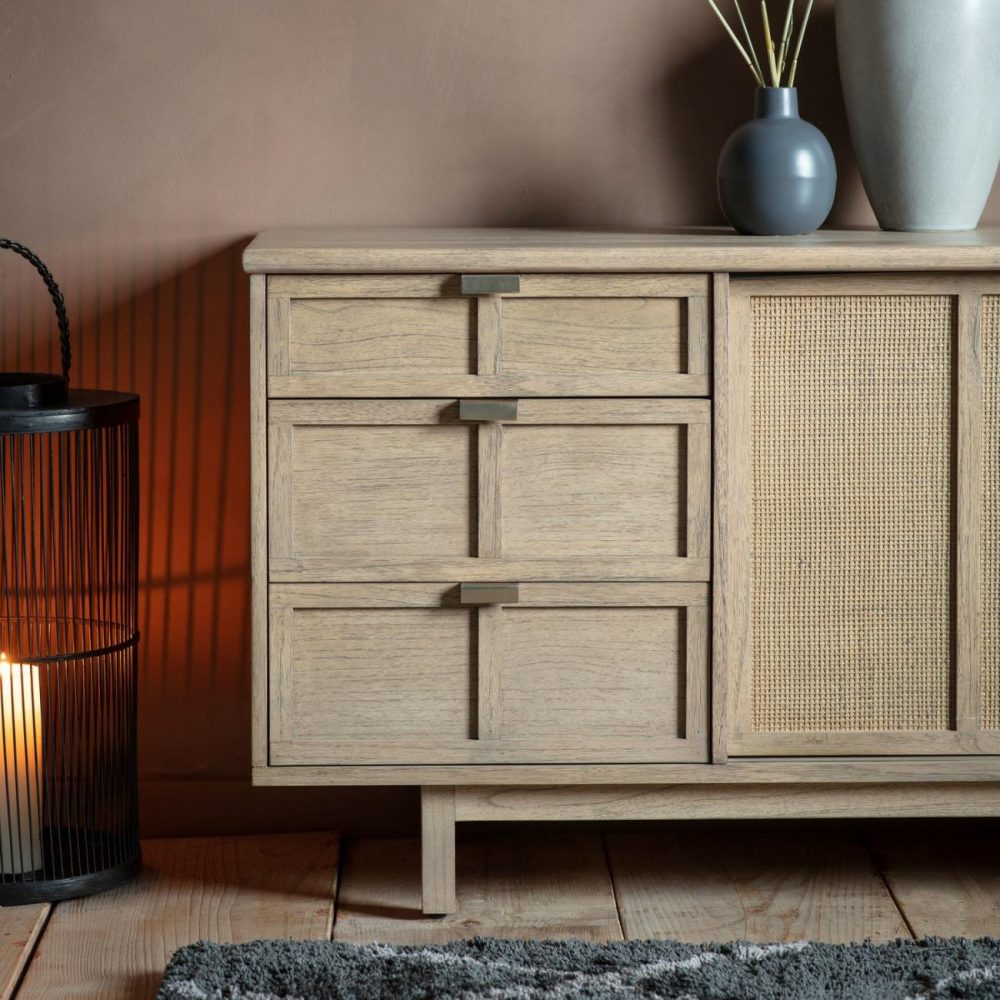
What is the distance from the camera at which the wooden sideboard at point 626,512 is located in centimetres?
162

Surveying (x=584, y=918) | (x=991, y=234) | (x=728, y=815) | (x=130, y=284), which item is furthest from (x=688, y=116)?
(x=584, y=918)

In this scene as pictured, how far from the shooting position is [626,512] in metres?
1.66

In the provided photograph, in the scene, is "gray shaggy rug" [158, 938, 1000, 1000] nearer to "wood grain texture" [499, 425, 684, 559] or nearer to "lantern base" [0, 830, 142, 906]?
"lantern base" [0, 830, 142, 906]

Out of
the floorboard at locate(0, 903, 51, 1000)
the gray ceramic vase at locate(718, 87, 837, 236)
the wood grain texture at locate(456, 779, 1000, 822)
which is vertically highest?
the gray ceramic vase at locate(718, 87, 837, 236)

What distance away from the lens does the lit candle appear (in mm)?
1762

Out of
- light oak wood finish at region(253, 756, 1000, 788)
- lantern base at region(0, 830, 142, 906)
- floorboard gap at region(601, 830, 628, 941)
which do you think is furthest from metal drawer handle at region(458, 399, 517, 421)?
lantern base at region(0, 830, 142, 906)

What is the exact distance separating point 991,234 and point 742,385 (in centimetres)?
43

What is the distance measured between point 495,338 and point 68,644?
0.75m

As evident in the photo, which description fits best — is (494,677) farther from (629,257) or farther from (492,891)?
(629,257)

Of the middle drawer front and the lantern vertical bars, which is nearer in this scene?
the middle drawer front

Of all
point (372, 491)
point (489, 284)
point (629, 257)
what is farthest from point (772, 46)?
point (372, 491)

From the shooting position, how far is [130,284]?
2.00 metres

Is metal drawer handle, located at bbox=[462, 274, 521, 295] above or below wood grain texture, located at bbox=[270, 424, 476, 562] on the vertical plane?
above

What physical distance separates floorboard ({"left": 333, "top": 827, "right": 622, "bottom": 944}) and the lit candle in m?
0.41
